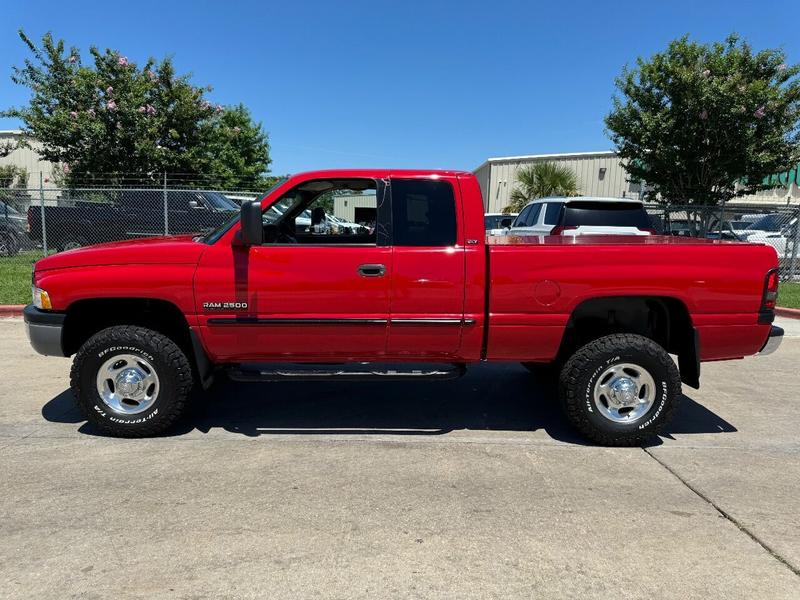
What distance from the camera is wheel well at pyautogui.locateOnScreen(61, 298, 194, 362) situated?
4.18 meters

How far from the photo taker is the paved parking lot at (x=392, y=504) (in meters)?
2.62

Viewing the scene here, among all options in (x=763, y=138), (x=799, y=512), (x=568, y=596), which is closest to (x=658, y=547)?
(x=568, y=596)

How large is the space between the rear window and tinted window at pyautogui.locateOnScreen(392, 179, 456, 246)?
6.07m

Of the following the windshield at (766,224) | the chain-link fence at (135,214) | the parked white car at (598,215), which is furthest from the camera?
the windshield at (766,224)

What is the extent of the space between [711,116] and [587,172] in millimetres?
18149

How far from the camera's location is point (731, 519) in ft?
10.5

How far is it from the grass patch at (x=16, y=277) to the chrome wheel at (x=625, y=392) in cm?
892

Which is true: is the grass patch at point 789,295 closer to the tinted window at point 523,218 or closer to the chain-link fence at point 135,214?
the chain-link fence at point 135,214

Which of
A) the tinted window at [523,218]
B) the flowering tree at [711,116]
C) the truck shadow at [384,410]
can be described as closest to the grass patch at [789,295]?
the flowering tree at [711,116]

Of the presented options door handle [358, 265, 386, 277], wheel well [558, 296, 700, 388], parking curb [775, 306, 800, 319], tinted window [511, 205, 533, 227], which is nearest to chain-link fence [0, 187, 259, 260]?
tinted window [511, 205, 533, 227]

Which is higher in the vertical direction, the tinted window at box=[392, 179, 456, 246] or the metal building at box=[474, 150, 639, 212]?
the metal building at box=[474, 150, 639, 212]

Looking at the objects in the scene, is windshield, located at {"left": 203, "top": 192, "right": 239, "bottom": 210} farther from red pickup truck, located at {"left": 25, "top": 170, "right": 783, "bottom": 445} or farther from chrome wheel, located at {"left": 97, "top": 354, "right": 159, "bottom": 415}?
chrome wheel, located at {"left": 97, "top": 354, "right": 159, "bottom": 415}

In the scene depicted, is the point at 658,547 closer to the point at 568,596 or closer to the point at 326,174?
the point at 568,596

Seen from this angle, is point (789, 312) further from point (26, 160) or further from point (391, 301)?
point (26, 160)
